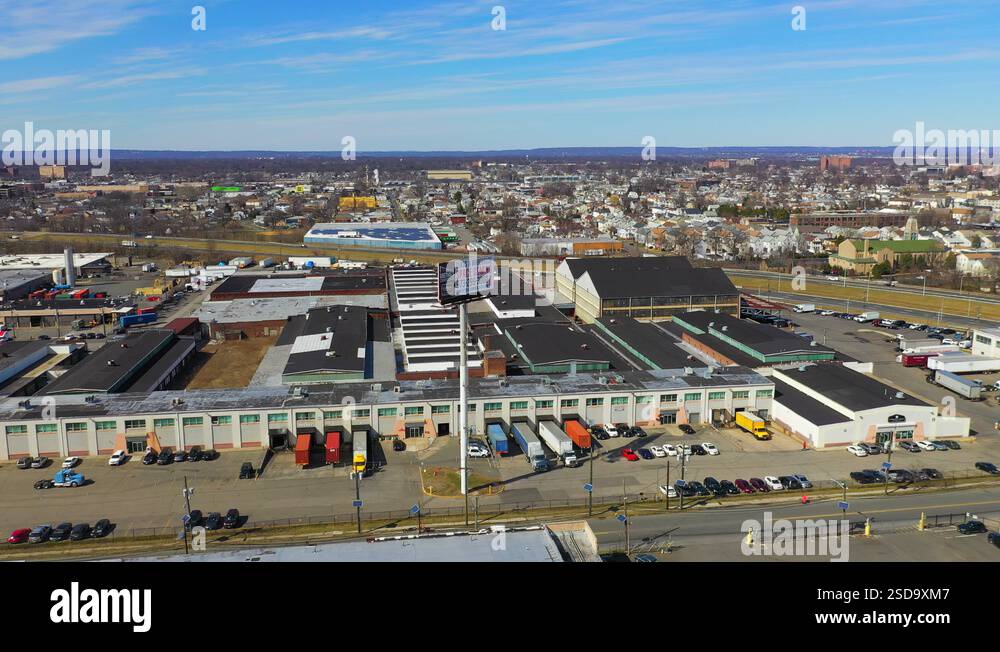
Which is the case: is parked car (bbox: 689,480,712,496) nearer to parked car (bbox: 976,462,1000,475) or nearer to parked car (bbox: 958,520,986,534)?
parked car (bbox: 958,520,986,534)

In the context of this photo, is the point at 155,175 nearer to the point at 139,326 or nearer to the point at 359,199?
the point at 359,199

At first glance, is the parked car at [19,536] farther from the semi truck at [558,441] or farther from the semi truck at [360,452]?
the semi truck at [558,441]

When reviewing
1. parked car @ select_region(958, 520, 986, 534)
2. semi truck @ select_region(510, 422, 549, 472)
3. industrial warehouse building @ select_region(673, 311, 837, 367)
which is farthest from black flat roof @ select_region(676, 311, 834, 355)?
parked car @ select_region(958, 520, 986, 534)

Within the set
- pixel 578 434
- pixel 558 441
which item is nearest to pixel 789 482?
pixel 578 434

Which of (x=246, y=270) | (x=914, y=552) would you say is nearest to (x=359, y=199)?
(x=246, y=270)

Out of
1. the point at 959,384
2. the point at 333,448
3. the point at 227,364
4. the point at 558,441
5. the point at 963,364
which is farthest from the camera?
the point at 227,364

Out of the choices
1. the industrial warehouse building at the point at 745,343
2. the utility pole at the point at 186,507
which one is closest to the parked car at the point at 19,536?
the utility pole at the point at 186,507

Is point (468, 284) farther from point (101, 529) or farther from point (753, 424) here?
point (753, 424)
